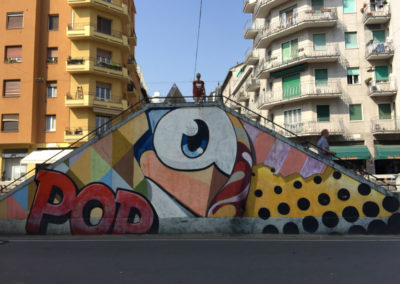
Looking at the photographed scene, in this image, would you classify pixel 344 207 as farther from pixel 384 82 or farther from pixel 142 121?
pixel 384 82

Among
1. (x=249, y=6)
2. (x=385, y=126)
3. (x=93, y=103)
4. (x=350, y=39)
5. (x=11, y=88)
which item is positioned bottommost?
(x=385, y=126)

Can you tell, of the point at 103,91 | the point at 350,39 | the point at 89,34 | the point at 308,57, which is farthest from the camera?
the point at 103,91

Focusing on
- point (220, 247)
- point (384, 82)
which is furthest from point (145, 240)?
point (384, 82)

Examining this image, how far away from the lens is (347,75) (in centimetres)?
2889

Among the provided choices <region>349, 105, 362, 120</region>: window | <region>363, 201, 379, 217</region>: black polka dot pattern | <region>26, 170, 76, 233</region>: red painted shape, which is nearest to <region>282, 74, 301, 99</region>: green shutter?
<region>349, 105, 362, 120</region>: window

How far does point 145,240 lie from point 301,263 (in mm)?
4832

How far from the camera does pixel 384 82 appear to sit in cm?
2820

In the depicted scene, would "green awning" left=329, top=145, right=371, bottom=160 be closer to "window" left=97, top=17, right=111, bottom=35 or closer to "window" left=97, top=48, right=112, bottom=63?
"window" left=97, top=48, right=112, bottom=63

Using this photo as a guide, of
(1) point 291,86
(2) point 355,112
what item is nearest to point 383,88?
(2) point 355,112

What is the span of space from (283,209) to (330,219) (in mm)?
1583

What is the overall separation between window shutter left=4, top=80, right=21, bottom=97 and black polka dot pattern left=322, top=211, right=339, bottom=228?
30.6 metres

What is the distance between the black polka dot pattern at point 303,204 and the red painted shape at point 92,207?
6524 millimetres

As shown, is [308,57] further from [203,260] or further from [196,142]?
[203,260]

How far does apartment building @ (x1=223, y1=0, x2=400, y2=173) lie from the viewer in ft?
90.5
